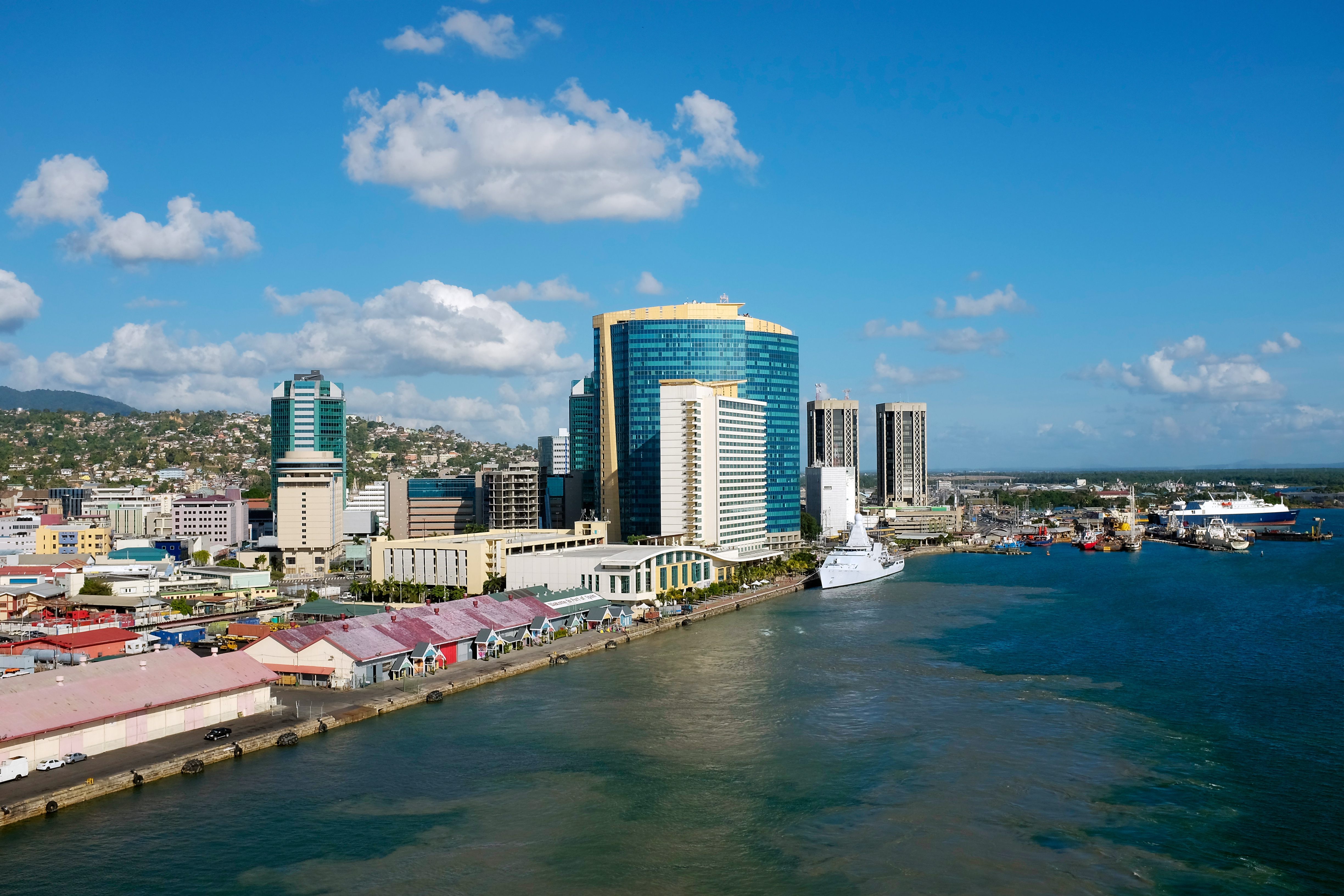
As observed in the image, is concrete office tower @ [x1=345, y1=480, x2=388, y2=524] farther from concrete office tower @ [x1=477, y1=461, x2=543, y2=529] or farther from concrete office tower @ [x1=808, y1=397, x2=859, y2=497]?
concrete office tower @ [x1=808, y1=397, x2=859, y2=497]

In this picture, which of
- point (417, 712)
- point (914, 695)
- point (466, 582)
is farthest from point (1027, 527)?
point (417, 712)

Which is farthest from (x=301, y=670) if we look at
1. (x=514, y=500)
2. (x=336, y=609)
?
(x=514, y=500)

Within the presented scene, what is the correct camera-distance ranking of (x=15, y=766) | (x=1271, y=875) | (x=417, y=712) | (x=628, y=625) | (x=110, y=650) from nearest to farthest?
Result: (x=1271, y=875)
(x=15, y=766)
(x=417, y=712)
(x=110, y=650)
(x=628, y=625)

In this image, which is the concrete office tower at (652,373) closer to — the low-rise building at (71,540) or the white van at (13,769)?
the low-rise building at (71,540)

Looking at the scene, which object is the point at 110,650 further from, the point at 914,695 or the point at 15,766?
the point at 914,695

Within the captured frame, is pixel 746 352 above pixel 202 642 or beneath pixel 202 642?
above

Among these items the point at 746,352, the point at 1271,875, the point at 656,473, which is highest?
the point at 746,352

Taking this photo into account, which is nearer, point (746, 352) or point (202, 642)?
point (202, 642)
